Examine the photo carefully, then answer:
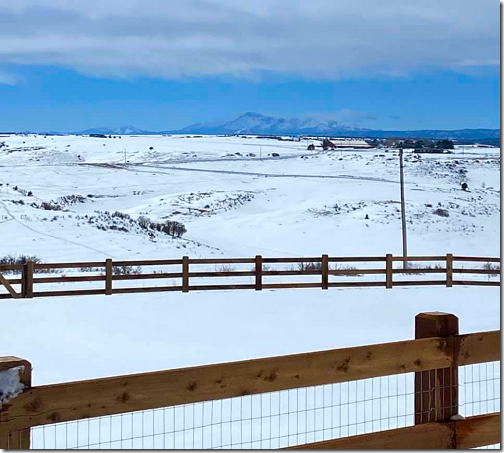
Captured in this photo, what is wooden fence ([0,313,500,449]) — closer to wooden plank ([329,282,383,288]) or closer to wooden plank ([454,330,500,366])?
wooden plank ([454,330,500,366])

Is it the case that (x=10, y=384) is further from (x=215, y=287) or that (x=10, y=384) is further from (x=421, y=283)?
(x=421, y=283)

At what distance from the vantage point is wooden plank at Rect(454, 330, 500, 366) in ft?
12.6

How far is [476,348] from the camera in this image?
12.8 ft

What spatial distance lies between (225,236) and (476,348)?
108ft

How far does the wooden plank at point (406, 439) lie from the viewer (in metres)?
3.60

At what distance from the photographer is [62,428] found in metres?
6.74

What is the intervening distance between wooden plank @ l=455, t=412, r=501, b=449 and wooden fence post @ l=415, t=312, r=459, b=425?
116 mm

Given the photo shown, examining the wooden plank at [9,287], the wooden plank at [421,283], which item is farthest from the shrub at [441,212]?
the wooden plank at [9,287]

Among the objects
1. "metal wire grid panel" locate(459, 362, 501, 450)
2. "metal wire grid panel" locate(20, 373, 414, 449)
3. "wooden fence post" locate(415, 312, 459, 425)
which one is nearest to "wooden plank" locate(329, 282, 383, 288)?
"metal wire grid panel" locate(459, 362, 501, 450)

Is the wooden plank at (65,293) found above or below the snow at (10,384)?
below

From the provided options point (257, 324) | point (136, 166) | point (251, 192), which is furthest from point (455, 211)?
point (136, 166)

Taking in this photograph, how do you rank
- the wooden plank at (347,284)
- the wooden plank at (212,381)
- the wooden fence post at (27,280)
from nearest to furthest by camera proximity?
the wooden plank at (212,381)
the wooden fence post at (27,280)
the wooden plank at (347,284)

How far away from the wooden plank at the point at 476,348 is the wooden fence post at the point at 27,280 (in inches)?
580

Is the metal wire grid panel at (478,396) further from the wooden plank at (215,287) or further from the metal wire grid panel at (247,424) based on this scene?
the wooden plank at (215,287)
